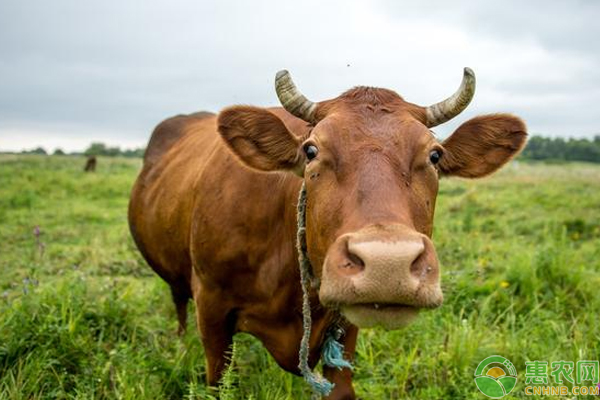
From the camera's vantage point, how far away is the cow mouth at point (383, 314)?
198 centimetres

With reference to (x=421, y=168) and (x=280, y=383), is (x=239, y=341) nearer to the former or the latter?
(x=280, y=383)

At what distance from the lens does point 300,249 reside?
8.99ft

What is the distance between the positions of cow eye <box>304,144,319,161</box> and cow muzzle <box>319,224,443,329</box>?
0.61 m

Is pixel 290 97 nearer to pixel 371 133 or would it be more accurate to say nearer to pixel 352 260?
pixel 371 133

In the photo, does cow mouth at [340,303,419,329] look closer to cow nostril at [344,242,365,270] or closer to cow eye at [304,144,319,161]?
cow nostril at [344,242,365,270]

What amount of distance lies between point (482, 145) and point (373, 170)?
111 centimetres

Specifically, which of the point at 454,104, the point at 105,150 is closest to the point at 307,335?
the point at 454,104

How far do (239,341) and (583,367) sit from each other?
254cm

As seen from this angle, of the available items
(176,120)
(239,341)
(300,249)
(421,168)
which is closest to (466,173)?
(421,168)

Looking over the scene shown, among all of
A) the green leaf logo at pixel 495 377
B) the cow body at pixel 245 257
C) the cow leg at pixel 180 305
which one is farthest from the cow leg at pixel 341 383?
the cow leg at pixel 180 305

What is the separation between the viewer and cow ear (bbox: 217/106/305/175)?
289 cm

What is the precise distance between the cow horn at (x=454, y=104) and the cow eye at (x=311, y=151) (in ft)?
2.31

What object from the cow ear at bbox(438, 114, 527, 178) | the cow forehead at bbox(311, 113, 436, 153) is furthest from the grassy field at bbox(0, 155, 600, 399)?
the cow ear at bbox(438, 114, 527, 178)

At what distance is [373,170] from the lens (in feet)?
7.32
